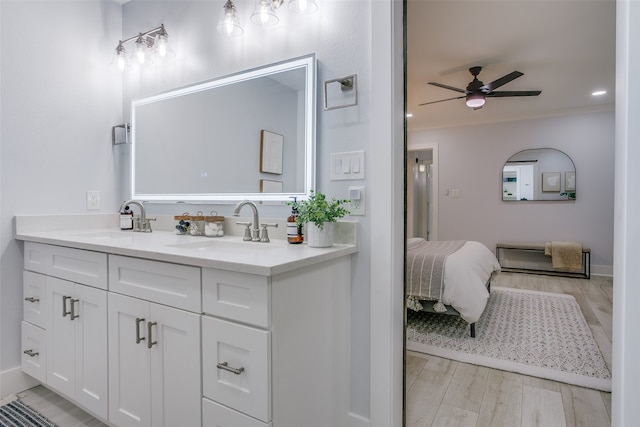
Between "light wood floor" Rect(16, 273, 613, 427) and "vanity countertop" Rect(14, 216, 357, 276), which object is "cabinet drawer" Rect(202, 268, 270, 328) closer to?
"vanity countertop" Rect(14, 216, 357, 276)

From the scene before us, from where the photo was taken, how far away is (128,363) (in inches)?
55.3

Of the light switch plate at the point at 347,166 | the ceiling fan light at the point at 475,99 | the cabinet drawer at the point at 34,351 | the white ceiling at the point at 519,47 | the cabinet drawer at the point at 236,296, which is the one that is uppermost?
the white ceiling at the point at 519,47

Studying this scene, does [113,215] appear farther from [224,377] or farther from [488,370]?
[488,370]

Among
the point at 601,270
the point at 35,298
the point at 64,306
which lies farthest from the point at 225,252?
the point at 601,270

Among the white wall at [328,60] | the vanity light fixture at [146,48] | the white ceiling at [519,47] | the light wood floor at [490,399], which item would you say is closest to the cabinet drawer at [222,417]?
the white wall at [328,60]

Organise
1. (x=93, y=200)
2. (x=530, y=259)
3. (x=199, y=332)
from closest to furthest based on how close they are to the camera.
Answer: (x=199, y=332), (x=93, y=200), (x=530, y=259)

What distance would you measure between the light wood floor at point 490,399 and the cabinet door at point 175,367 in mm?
1075

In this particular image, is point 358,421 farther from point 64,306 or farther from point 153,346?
point 64,306

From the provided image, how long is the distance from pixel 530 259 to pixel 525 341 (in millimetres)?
3150

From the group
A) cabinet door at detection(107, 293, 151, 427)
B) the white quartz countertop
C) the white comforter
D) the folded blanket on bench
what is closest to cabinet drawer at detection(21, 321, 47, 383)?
the white quartz countertop

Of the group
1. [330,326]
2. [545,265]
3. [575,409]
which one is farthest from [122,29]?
[545,265]

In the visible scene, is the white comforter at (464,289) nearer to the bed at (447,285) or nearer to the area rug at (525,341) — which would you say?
the bed at (447,285)

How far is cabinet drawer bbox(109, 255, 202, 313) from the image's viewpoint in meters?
1.21

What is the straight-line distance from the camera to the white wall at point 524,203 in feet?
15.8
